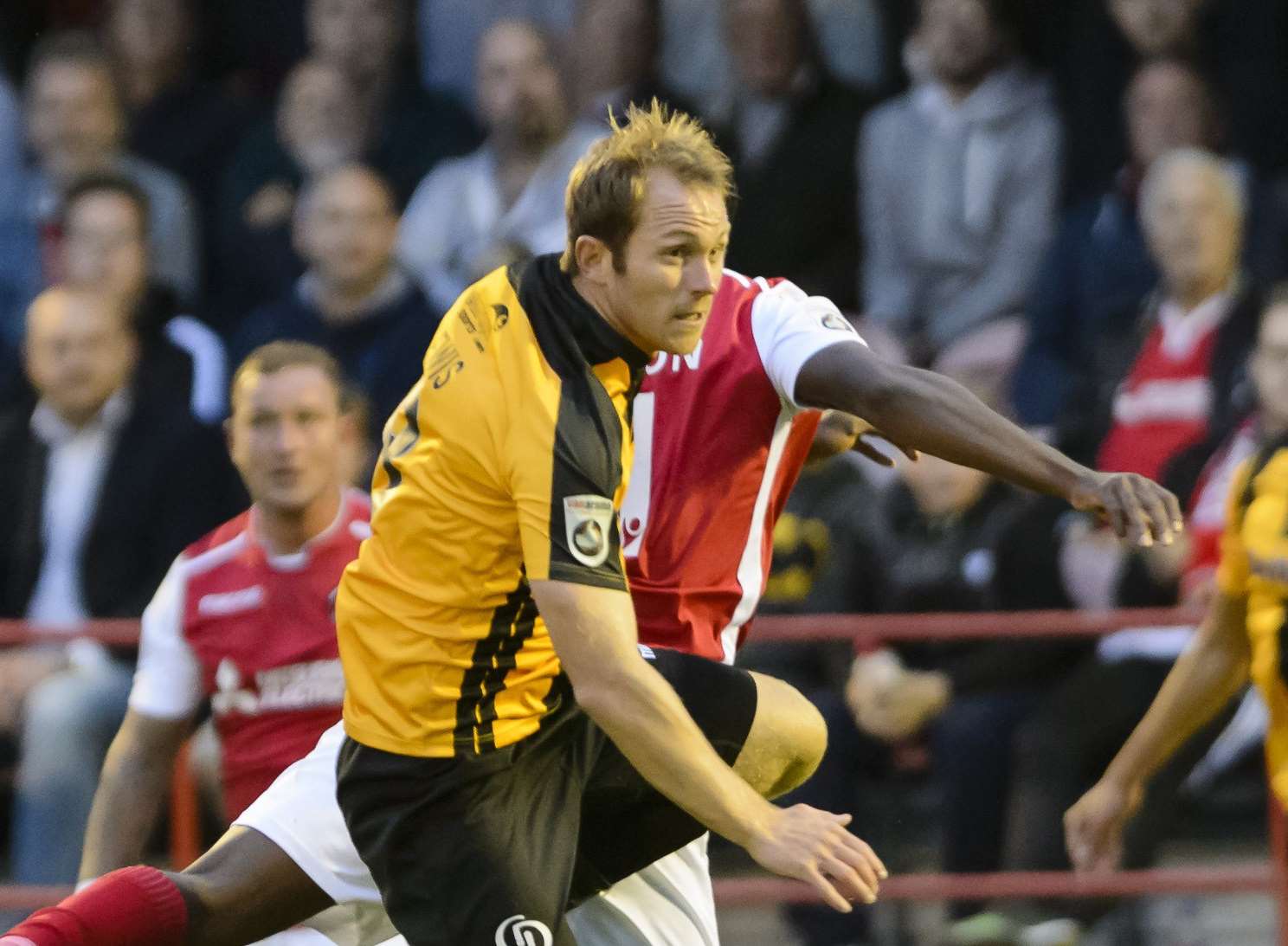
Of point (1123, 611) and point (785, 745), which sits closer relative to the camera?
point (785, 745)

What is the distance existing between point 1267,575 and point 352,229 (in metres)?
3.91

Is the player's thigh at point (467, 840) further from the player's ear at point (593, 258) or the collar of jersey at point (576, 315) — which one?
the player's ear at point (593, 258)

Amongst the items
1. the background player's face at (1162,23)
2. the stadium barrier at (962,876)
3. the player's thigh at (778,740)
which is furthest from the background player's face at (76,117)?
the player's thigh at (778,740)

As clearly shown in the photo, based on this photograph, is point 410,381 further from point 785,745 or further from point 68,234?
point 785,745

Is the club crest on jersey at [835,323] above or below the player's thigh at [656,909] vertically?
above

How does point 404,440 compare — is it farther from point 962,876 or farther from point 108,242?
point 108,242

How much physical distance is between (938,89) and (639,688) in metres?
4.70

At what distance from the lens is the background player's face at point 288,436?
5.32 meters

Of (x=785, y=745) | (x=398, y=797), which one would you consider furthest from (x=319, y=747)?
(x=785, y=745)

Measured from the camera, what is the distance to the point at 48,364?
7.23 metres

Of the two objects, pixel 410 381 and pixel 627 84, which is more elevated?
pixel 627 84

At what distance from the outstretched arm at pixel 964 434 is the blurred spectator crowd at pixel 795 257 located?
6.43 ft

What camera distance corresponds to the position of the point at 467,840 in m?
3.86

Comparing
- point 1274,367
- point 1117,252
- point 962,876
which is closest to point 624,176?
point 1274,367
